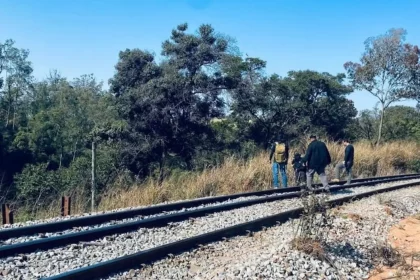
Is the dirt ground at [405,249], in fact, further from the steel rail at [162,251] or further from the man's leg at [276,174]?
the man's leg at [276,174]

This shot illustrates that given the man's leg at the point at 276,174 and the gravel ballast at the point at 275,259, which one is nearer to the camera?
the gravel ballast at the point at 275,259

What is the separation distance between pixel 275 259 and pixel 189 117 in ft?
72.9

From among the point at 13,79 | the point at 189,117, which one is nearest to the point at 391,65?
the point at 189,117

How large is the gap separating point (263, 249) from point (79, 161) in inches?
882

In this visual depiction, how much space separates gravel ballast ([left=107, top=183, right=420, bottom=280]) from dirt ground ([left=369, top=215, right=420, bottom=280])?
20cm

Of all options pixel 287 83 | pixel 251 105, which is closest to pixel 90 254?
pixel 251 105

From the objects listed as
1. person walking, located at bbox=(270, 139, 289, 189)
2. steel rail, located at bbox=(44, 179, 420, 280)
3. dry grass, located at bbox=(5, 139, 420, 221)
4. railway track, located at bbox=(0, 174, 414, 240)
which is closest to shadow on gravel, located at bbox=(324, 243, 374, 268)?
steel rail, located at bbox=(44, 179, 420, 280)

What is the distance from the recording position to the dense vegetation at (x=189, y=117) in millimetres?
27312

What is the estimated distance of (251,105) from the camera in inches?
1320

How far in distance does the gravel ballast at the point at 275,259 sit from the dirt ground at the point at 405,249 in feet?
0.65

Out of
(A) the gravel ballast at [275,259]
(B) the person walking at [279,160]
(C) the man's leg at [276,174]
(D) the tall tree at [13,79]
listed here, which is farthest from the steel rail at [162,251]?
(D) the tall tree at [13,79]

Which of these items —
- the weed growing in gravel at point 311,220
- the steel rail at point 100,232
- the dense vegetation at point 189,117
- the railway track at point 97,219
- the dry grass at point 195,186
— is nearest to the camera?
the steel rail at point 100,232

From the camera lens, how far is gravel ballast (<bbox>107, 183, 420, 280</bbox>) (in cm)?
607

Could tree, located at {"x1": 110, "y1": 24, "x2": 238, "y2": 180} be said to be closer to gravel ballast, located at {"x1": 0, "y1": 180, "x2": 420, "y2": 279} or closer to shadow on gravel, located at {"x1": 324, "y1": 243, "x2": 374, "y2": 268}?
gravel ballast, located at {"x1": 0, "y1": 180, "x2": 420, "y2": 279}
